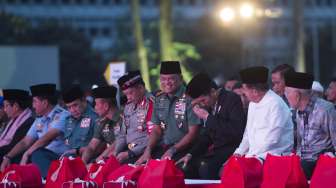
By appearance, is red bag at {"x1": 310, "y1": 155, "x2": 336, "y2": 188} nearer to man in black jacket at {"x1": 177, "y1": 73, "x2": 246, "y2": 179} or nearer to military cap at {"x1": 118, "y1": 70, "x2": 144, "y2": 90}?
man in black jacket at {"x1": 177, "y1": 73, "x2": 246, "y2": 179}

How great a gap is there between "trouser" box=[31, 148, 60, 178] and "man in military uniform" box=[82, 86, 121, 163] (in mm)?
785

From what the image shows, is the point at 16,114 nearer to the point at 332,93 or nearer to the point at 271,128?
the point at 332,93

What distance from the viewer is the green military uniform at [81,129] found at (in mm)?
13297

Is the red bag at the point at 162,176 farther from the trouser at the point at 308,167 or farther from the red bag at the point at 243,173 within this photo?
the trouser at the point at 308,167

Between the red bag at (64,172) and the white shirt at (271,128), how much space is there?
195 centimetres

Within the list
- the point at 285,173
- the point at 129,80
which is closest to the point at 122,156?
the point at 129,80

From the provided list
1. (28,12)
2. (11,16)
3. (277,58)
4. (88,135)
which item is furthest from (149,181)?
(277,58)

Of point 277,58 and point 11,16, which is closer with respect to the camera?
point 11,16

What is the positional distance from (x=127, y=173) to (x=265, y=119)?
1.52 meters

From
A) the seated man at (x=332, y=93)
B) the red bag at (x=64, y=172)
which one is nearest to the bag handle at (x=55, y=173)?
the red bag at (x=64, y=172)

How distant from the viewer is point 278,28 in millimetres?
101250

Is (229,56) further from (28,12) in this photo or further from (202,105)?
(202,105)

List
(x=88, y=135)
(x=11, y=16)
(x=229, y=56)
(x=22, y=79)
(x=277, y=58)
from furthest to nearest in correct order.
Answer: (x=277, y=58), (x=229, y=56), (x=11, y=16), (x=22, y=79), (x=88, y=135)

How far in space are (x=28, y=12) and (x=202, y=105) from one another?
83003 millimetres
